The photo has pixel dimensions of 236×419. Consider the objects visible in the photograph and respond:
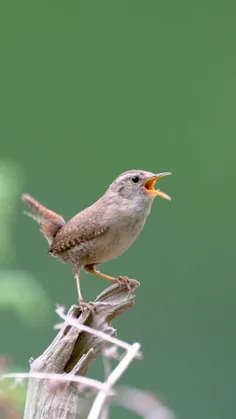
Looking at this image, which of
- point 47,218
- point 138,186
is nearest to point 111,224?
point 138,186

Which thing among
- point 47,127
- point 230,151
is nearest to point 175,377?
point 230,151

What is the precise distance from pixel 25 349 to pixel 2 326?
0.52 feet

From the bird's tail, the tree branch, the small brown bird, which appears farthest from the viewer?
the bird's tail

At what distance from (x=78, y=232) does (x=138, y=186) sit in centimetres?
19

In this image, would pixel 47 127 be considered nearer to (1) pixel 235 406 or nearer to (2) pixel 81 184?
(2) pixel 81 184

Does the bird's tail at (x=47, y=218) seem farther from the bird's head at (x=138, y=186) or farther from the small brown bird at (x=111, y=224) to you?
the bird's head at (x=138, y=186)

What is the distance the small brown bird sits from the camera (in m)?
1.57

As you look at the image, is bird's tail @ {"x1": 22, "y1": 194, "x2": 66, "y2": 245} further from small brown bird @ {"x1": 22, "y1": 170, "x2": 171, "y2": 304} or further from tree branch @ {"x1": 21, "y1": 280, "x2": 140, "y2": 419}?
tree branch @ {"x1": 21, "y1": 280, "x2": 140, "y2": 419}

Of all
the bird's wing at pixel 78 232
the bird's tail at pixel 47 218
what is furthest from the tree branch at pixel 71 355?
the bird's tail at pixel 47 218

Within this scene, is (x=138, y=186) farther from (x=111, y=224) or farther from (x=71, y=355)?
(x=71, y=355)

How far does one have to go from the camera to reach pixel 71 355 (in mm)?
1298

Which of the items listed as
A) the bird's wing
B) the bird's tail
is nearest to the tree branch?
the bird's wing

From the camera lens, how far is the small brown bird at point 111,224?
1.57 meters

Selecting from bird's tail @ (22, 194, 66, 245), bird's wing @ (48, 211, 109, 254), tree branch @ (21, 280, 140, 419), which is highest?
bird's tail @ (22, 194, 66, 245)
